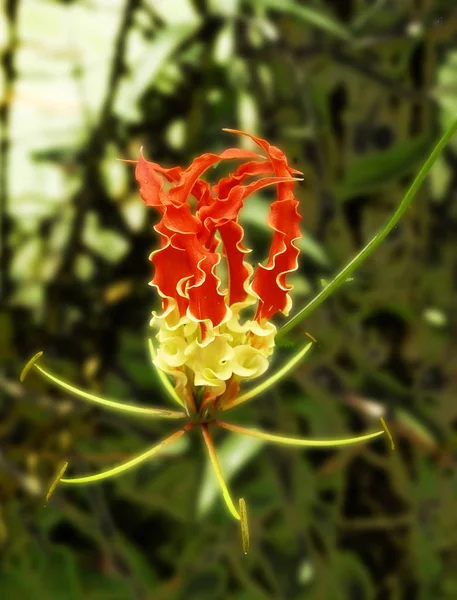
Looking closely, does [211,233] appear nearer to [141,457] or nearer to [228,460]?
[141,457]

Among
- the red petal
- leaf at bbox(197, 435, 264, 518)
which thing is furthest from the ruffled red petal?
leaf at bbox(197, 435, 264, 518)

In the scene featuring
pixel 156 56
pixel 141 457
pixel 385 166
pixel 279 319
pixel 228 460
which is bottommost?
pixel 228 460

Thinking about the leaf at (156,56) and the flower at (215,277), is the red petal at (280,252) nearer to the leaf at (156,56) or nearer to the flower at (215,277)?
the flower at (215,277)

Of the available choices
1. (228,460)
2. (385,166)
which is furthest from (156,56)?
(228,460)

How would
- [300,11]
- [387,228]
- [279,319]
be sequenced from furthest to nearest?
1. [279,319]
2. [300,11]
3. [387,228]

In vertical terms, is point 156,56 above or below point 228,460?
above

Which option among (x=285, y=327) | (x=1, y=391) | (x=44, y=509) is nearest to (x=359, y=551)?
(x=44, y=509)
